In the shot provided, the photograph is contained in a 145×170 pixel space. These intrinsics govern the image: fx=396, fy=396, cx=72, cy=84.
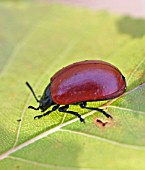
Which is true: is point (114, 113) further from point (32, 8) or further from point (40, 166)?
point (32, 8)

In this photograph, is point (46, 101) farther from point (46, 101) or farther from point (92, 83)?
point (92, 83)

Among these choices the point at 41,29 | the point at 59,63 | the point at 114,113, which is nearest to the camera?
the point at 114,113

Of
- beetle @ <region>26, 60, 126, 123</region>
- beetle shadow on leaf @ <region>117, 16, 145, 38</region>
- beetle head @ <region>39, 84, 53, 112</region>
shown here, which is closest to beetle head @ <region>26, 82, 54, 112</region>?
beetle head @ <region>39, 84, 53, 112</region>

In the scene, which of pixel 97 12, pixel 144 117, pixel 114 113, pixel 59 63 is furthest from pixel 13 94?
pixel 97 12

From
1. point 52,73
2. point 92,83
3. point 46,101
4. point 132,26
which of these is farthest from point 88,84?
point 132,26

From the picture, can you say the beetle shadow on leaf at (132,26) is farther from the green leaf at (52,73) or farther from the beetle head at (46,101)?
the beetle head at (46,101)

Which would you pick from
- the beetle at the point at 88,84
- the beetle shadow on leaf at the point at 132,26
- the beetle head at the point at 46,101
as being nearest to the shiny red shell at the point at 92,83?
the beetle at the point at 88,84
